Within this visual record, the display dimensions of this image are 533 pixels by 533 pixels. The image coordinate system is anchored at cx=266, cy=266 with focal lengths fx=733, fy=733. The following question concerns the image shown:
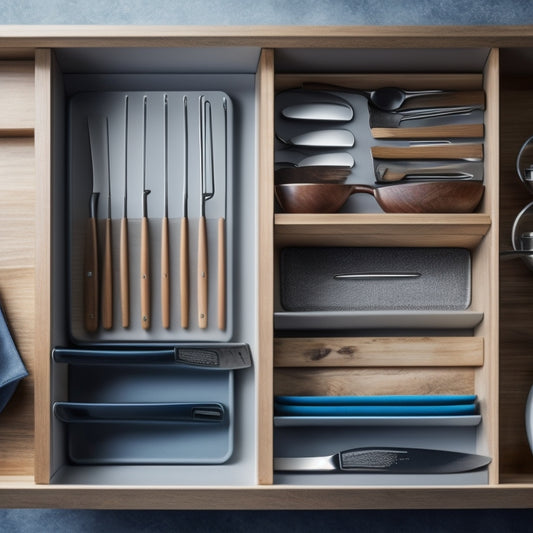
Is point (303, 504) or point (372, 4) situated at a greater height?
point (372, 4)

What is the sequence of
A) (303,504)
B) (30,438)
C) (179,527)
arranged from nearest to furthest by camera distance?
(303,504), (30,438), (179,527)

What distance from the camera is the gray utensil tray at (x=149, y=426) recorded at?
132 cm

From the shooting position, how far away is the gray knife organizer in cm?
133

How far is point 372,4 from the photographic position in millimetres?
1486

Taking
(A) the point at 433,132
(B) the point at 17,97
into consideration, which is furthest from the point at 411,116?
(B) the point at 17,97

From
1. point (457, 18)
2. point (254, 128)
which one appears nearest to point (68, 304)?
point (254, 128)

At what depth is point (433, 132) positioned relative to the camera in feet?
4.31

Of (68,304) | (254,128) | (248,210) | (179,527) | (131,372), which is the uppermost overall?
(254,128)

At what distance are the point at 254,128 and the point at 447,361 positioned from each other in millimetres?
552


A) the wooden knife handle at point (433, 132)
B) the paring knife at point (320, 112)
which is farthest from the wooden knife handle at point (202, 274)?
the wooden knife handle at point (433, 132)

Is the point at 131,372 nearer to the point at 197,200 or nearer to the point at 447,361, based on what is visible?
the point at 197,200

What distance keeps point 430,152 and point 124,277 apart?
0.59 metres

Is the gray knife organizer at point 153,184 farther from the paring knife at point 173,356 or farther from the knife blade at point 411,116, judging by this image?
the knife blade at point 411,116

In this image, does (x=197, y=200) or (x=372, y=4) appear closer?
(x=197, y=200)
